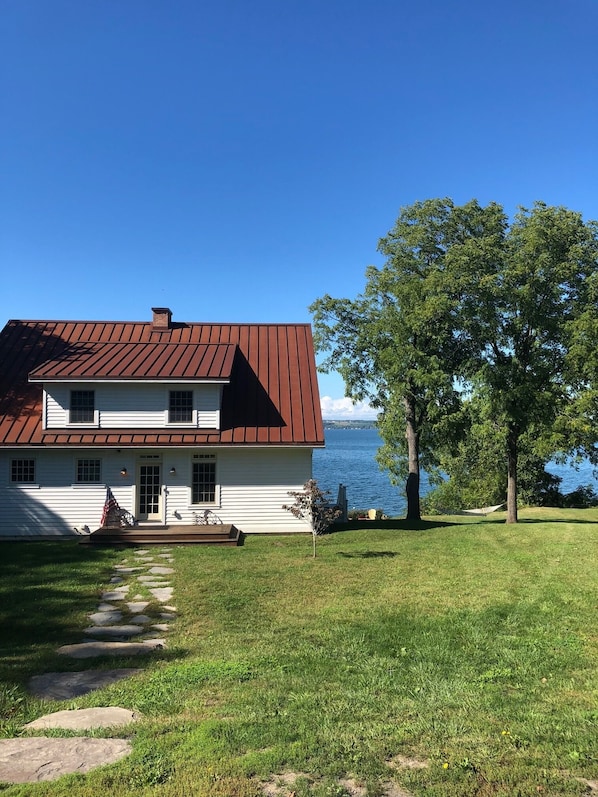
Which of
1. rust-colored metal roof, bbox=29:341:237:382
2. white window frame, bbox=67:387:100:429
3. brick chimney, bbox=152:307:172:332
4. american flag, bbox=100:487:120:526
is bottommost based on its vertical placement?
american flag, bbox=100:487:120:526

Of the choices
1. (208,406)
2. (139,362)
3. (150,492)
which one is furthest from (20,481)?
(208,406)

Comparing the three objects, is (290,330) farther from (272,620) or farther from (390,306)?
(272,620)

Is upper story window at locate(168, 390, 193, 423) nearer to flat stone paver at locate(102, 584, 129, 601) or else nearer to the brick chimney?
the brick chimney

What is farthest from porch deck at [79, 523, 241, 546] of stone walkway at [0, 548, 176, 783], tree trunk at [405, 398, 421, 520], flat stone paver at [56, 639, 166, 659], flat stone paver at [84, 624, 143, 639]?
tree trunk at [405, 398, 421, 520]

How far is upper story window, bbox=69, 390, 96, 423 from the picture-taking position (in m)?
18.7

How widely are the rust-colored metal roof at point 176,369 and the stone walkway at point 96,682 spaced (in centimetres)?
765

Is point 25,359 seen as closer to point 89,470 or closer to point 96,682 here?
point 89,470

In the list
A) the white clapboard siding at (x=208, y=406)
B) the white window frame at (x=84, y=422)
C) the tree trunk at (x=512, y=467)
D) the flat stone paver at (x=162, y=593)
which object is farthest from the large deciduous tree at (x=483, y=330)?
the flat stone paver at (x=162, y=593)

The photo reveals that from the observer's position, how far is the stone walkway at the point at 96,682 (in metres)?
4.00

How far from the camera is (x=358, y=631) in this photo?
7.48m

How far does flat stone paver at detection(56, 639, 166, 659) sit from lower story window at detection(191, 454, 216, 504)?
37.6 ft

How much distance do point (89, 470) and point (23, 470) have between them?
210 cm

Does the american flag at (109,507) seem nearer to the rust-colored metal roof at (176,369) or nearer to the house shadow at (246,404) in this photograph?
the rust-colored metal roof at (176,369)

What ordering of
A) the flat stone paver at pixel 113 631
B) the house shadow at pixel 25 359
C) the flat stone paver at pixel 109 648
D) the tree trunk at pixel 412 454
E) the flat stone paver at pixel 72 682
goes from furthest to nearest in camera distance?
the tree trunk at pixel 412 454 < the house shadow at pixel 25 359 < the flat stone paver at pixel 113 631 < the flat stone paver at pixel 109 648 < the flat stone paver at pixel 72 682
